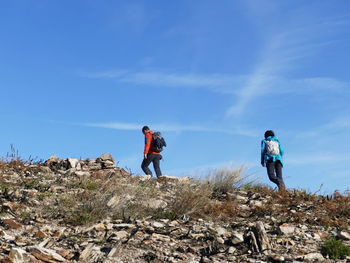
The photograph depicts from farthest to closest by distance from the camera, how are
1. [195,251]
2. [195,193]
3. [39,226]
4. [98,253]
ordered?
1. [195,193]
2. [39,226]
3. [195,251]
4. [98,253]

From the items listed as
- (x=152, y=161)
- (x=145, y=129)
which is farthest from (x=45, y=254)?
(x=145, y=129)

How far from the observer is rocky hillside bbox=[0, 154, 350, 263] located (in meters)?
7.37

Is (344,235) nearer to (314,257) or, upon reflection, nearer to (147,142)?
(314,257)

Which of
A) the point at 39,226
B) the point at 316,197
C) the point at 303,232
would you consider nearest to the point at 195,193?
the point at 303,232

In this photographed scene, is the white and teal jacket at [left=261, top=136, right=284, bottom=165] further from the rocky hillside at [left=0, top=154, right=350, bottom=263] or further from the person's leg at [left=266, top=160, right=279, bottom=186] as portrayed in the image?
the rocky hillside at [left=0, top=154, right=350, bottom=263]

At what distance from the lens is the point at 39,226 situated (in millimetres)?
8523

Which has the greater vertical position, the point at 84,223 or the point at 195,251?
the point at 84,223

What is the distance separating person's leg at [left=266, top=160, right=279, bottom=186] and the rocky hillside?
1.56 metres

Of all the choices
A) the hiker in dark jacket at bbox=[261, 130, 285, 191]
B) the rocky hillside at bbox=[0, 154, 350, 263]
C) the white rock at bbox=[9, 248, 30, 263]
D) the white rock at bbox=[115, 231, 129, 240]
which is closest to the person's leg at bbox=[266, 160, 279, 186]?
the hiker in dark jacket at bbox=[261, 130, 285, 191]

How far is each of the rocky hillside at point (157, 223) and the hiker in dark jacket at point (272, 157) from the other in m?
1.64

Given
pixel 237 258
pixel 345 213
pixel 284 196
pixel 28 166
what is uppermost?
pixel 28 166

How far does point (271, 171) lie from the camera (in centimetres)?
1507

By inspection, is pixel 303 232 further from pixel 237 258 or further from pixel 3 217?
pixel 3 217

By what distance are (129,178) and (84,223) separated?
5098 mm
